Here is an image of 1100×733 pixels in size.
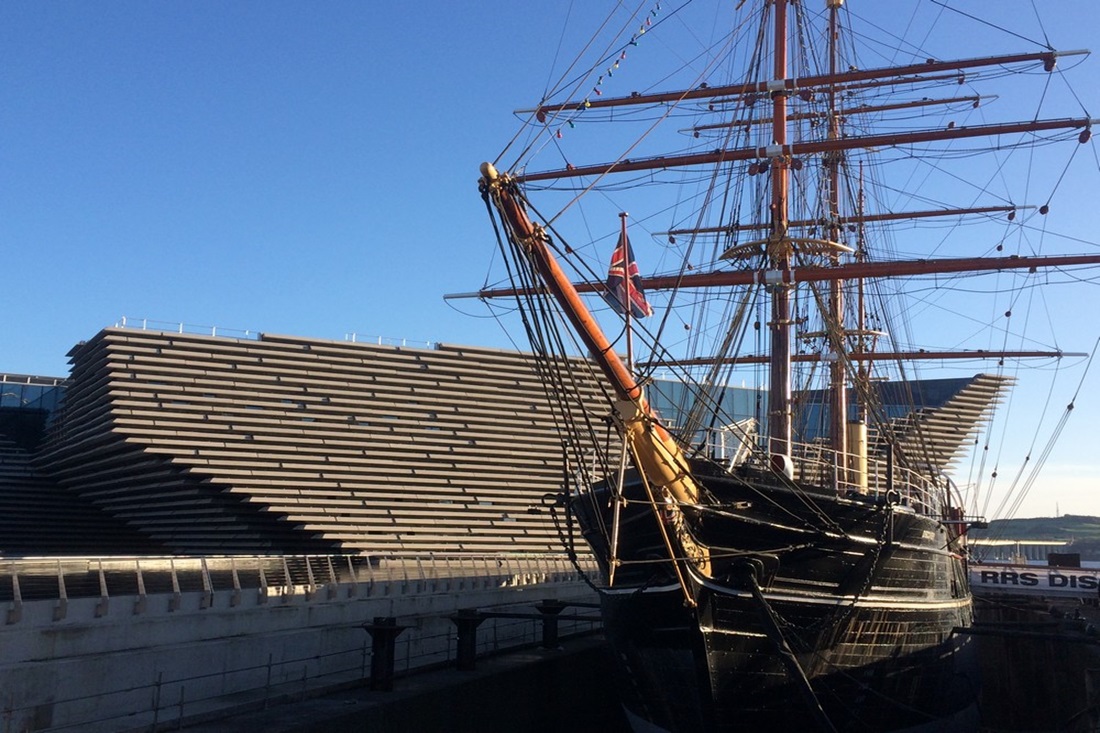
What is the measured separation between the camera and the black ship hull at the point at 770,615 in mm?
12672

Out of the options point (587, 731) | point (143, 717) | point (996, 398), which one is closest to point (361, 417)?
point (587, 731)

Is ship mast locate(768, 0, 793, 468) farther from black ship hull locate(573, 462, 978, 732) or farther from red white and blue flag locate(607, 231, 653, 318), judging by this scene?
red white and blue flag locate(607, 231, 653, 318)

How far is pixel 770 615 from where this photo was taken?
40.9ft

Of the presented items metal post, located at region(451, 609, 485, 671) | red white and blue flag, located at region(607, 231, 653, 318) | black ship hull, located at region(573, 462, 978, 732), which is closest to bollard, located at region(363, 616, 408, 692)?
metal post, located at region(451, 609, 485, 671)

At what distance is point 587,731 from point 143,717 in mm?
9133

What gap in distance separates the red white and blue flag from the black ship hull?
252cm

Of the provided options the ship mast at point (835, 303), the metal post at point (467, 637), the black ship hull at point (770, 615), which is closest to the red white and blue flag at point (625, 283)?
the black ship hull at point (770, 615)

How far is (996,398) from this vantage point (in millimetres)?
48312

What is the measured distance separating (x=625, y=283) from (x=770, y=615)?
464 centimetres

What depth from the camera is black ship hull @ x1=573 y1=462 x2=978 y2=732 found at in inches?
499

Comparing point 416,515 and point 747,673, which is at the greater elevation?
point 416,515

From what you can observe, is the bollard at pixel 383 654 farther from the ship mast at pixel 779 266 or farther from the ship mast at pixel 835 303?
the ship mast at pixel 835 303

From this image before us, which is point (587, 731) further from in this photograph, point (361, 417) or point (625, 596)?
point (361, 417)

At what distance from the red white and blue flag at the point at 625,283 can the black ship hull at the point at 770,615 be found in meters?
2.52
